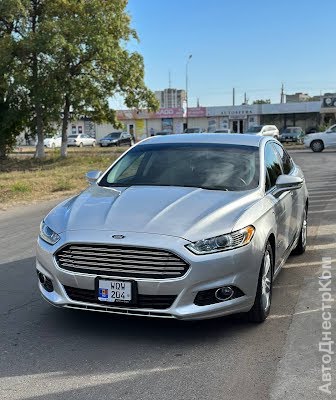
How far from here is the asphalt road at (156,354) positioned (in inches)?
136

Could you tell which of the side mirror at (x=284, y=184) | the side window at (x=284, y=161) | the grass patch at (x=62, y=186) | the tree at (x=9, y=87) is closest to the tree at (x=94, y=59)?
the tree at (x=9, y=87)

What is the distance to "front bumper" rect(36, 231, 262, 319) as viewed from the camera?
397 centimetres

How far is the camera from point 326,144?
3362 cm

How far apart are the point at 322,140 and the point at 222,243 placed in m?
31.3

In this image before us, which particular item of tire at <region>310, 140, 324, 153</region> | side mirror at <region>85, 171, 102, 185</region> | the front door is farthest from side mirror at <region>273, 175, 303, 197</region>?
tire at <region>310, 140, 324, 153</region>

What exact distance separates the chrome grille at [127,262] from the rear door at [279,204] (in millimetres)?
1504

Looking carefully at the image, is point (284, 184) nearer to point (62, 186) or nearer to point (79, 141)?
point (62, 186)

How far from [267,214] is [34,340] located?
227cm

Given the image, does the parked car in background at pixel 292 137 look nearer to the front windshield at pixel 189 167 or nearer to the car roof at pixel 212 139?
the car roof at pixel 212 139

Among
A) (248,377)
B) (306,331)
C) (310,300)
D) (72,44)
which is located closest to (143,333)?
(248,377)

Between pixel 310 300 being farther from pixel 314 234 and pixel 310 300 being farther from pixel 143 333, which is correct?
pixel 314 234

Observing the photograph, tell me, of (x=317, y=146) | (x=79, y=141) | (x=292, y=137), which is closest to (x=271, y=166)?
(x=317, y=146)

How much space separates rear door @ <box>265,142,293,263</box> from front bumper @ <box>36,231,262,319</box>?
925mm

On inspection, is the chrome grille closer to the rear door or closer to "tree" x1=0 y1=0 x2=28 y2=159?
the rear door
